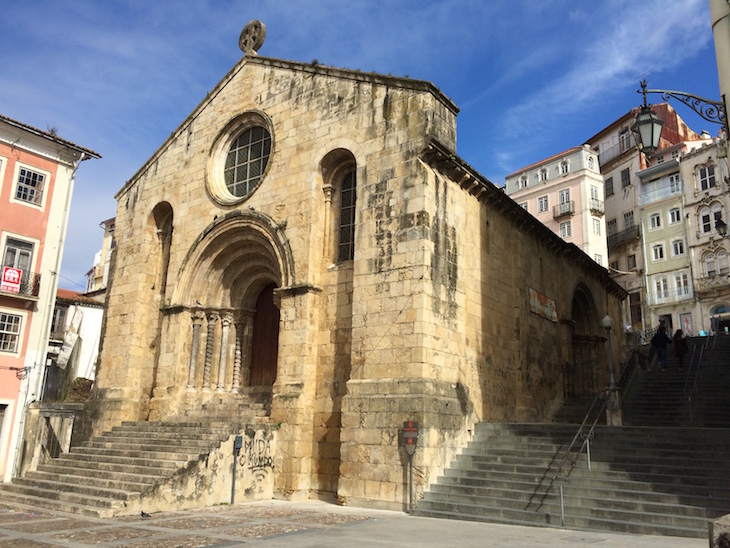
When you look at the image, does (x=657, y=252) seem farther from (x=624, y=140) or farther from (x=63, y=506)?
(x=63, y=506)

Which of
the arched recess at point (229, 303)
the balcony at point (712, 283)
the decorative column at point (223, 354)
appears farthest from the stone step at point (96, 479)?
the balcony at point (712, 283)

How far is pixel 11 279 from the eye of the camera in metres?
20.4

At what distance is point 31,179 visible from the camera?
71.7 ft

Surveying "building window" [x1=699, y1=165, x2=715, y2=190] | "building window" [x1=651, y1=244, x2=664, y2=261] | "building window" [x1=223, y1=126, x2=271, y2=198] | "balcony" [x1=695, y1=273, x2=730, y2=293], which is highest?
"building window" [x1=699, y1=165, x2=715, y2=190]

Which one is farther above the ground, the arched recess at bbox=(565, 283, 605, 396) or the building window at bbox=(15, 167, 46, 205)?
the building window at bbox=(15, 167, 46, 205)

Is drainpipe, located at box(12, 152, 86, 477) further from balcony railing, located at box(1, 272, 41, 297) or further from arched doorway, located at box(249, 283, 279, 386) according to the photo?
arched doorway, located at box(249, 283, 279, 386)

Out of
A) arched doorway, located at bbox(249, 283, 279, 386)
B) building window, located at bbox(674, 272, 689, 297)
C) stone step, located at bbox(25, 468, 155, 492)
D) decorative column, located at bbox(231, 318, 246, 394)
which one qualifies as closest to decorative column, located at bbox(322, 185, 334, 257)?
arched doorway, located at bbox(249, 283, 279, 386)

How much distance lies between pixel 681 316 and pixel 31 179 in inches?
1411

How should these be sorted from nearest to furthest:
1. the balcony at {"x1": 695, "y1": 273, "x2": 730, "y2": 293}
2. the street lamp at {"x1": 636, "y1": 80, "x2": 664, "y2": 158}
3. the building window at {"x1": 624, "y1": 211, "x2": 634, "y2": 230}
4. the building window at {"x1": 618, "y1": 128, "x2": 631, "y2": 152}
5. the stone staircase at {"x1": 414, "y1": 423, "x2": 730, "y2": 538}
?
the street lamp at {"x1": 636, "y1": 80, "x2": 664, "y2": 158}, the stone staircase at {"x1": 414, "y1": 423, "x2": 730, "y2": 538}, the balcony at {"x1": 695, "y1": 273, "x2": 730, "y2": 293}, the building window at {"x1": 624, "y1": 211, "x2": 634, "y2": 230}, the building window at {"x1": 618, "y1": 128, "x2": 631, "y2": 152}

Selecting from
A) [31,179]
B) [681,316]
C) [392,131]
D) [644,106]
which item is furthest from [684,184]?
[31,179]

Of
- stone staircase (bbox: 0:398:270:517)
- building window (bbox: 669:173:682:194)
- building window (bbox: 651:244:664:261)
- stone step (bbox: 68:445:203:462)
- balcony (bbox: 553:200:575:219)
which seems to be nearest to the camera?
stone staircase (bbox: 0:398:270:517)

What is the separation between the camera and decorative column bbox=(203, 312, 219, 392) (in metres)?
17.8

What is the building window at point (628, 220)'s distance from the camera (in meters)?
43.3

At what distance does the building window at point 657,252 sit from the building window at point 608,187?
6396mm
